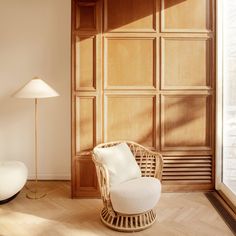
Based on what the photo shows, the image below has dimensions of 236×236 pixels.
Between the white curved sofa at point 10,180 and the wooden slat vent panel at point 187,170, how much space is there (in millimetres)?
1578

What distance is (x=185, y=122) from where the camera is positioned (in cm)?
370

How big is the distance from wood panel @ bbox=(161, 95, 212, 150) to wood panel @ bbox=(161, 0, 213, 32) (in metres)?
0.75

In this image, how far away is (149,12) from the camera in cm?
360

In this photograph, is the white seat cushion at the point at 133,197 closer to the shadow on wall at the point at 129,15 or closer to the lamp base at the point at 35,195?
the lamp base at the point at 35,195

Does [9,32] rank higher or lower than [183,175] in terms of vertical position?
higher

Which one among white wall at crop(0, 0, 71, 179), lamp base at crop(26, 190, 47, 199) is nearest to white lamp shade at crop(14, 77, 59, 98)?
white wall at crop(0, 0, 71, 179)

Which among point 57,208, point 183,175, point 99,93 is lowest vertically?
point 57,208

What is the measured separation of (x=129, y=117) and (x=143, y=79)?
1.46ft

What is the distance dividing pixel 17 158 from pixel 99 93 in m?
1.48

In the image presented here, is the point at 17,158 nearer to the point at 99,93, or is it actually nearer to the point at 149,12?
the point at 99,93

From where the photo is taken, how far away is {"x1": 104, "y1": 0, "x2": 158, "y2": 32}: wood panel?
3572 mm

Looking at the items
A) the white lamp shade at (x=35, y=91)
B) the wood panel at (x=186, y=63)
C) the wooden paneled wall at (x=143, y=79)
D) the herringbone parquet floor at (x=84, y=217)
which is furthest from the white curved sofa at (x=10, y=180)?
the wood panel at (x=186, y=63)

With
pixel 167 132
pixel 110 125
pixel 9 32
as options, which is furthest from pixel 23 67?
pixel 167 132

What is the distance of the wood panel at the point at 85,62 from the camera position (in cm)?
353
